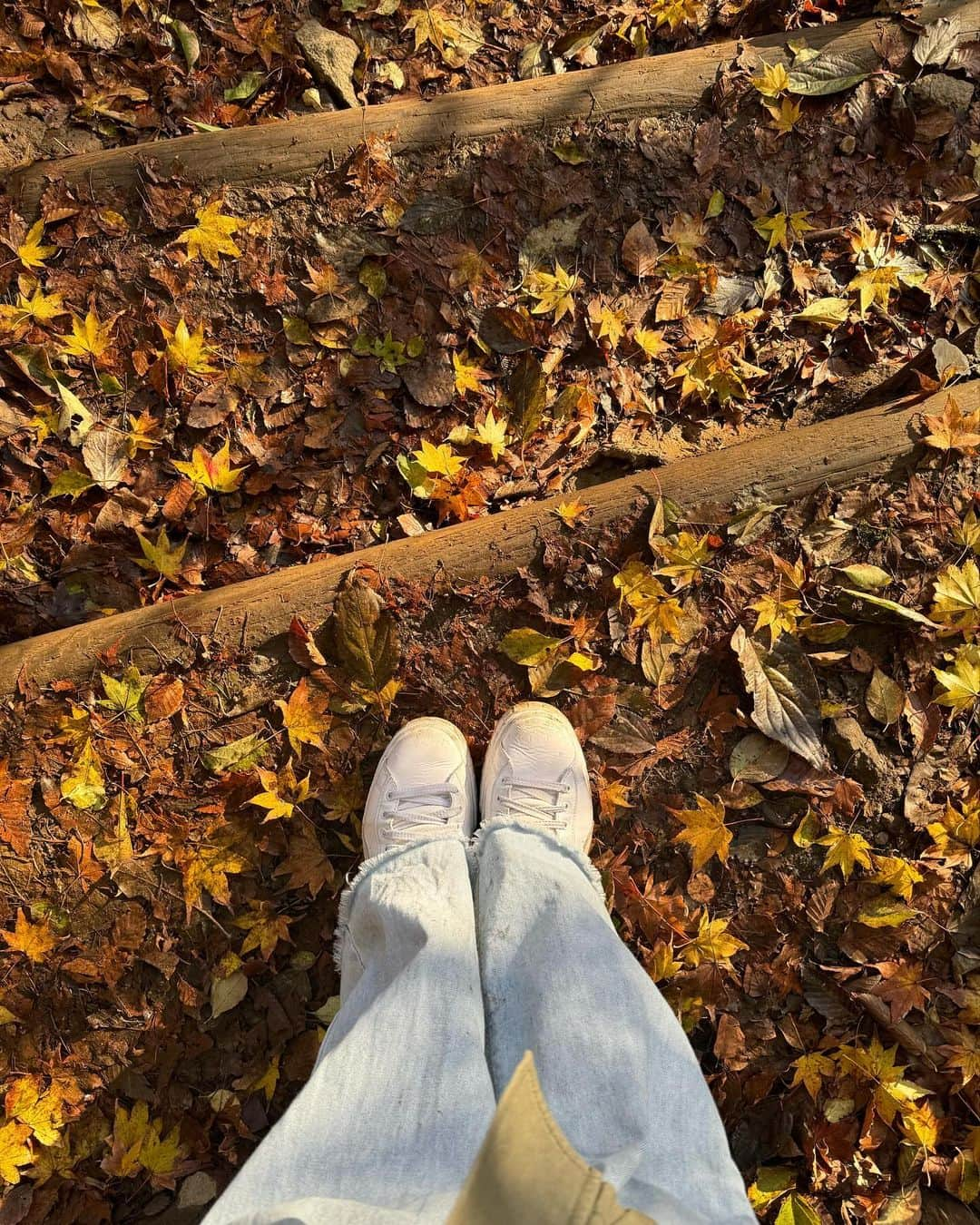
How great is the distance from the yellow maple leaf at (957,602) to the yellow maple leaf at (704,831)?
71 cm

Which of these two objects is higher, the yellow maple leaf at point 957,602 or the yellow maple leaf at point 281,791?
the yellow maple leaf at point 957,602

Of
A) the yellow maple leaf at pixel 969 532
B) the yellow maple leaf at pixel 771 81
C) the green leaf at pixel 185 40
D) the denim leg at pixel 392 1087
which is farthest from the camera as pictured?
the green leaf at pixel 185 40

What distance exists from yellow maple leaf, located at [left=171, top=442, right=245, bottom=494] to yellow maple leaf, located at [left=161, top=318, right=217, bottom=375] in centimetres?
22

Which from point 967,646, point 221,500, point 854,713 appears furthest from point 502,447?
point 967,646

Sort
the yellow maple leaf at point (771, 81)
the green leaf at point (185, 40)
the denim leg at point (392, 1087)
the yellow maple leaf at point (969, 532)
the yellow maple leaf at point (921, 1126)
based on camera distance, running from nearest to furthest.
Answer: the denim leg at point (392, 1087) → the yellow maple leaf at point (921, 1126) → the yellow maple leaf at point (969, 532) → the yellow maple leaf at point (771, 81) → the green leaf at point (185, 40)

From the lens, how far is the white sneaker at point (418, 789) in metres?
1.93

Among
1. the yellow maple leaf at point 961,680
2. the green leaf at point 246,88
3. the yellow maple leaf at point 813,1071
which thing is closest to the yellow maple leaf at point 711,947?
the yellow maple leaf at point 813,1071

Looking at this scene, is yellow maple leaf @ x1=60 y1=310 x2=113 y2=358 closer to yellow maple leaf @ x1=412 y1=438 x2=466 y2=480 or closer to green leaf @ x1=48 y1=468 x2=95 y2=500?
green leaf @ x1=48 y1=468 x2=95 y2=500

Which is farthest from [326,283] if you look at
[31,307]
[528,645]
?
[528,645]

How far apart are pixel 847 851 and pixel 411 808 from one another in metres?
1.05

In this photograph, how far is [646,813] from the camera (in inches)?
78.8

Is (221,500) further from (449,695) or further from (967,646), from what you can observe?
(967,646)

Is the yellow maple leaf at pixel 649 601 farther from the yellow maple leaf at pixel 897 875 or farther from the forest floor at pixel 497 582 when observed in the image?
the yellow maple leaf at pixel 897 875

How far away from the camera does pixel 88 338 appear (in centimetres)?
215
